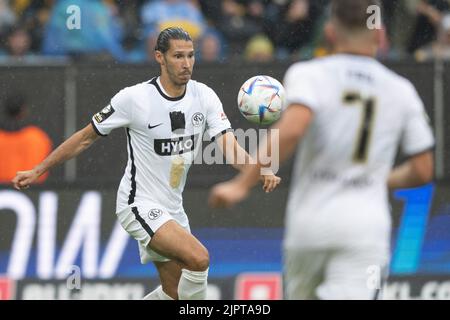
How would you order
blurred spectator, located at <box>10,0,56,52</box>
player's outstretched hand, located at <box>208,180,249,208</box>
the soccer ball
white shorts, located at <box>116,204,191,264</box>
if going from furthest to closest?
blurred spectator, located at <box>10,0,56,52</box> < the soccer ball < white shorts, located at <box>116,204,191,264</box> < player's outstretched hand, located at <box>208,180,249,208</box>

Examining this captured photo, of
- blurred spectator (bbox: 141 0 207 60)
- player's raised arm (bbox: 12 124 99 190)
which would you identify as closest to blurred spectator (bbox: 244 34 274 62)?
blurred spectator (bbox: 141 0 207 60)

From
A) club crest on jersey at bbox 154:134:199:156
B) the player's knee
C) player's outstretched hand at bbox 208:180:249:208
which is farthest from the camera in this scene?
club crest on jersey at bbox 154:134:199:156

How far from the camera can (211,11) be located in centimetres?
1316

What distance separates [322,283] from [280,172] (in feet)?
19.0

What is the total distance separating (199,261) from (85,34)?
195 inches

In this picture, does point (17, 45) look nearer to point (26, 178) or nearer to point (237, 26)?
point (237, 26)

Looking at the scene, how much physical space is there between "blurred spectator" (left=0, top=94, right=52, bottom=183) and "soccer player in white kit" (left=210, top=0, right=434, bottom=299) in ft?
20.4

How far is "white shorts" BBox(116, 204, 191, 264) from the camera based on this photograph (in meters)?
7.85

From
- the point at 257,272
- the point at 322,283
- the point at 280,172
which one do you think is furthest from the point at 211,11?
the point at 322,283

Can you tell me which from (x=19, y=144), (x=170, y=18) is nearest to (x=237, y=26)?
(x=170, y=18)

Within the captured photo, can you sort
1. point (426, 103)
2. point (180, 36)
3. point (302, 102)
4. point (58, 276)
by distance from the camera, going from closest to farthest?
point (302, 102) → point (180, 36) → point (58, 276) → point (426, 103)

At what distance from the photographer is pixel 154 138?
7969 mm

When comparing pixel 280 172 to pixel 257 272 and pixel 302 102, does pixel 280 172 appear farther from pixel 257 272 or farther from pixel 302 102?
pixel 302 102

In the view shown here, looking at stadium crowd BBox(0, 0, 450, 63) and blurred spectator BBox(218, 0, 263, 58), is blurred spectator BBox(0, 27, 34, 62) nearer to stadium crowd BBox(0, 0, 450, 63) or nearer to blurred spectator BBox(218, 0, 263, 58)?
stadium crowd BBox(0, 0, 450, 63)
